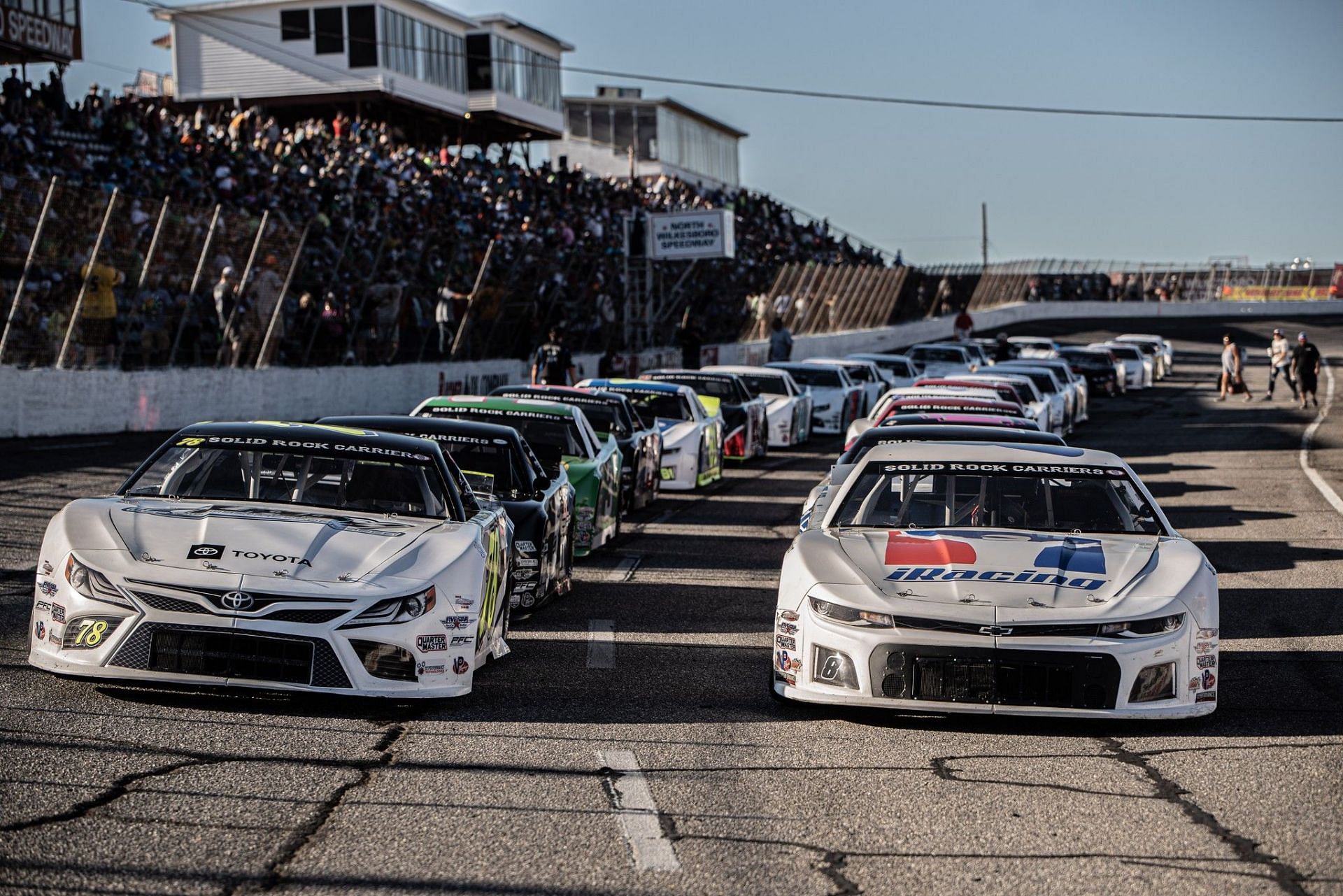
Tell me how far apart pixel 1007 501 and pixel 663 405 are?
10.9 meters

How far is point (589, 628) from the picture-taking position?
953 cm

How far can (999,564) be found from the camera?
23.9 ft

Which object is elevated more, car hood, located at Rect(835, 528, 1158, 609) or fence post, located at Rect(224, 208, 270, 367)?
fence post, located at Rect(224, 208, 270, 367)

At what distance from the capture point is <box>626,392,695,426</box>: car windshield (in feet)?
62.2

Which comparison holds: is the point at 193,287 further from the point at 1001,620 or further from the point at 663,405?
the point at 1001,620

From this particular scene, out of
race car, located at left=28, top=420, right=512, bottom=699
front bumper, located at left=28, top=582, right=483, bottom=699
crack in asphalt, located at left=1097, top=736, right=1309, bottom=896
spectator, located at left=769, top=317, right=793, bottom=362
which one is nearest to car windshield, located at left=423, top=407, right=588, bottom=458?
race car, located at left=28, top=420, right=512, bottom=699

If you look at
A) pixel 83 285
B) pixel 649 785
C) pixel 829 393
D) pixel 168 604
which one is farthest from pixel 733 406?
pixel 649 785

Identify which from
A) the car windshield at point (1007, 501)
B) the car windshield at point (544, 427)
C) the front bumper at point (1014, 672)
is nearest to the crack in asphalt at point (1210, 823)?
the front bumper at point (1014, 672)

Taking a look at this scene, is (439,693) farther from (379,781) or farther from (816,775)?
(816,775)

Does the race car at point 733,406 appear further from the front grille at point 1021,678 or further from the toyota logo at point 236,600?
the toyota logo at point 236,600

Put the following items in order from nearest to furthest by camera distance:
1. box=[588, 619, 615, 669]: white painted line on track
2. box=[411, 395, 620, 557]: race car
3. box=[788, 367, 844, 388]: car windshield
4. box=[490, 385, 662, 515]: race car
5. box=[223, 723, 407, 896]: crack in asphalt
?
box=[223, 723, 407, 896]: crack in asphalt
box=[588, 619, 615, 669]: white painted line on track
box=[411, 395, 620, 557]: race car
box=[490, 385, 662, 515]: race car
box=[788, 367, 844, 388]: car windshield

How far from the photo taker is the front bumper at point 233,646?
6559 millimetres

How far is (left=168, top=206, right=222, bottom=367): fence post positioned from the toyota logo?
15.9 metres

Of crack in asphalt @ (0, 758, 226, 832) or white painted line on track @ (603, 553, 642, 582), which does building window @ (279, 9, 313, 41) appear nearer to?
Result: white painted line on track @ (603, 553, 642, 582)
